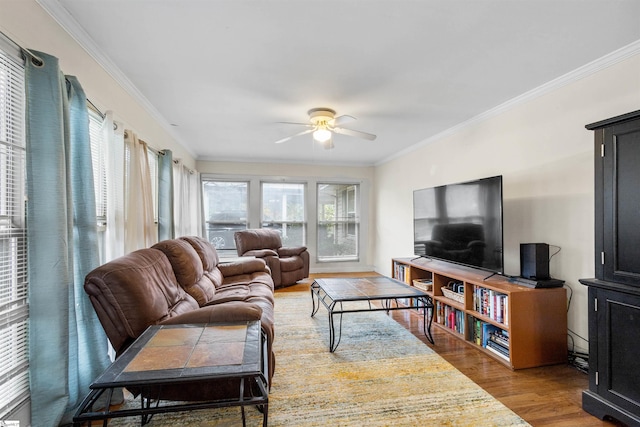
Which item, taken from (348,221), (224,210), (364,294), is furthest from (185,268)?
(348,221)

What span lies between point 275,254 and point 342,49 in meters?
3.86

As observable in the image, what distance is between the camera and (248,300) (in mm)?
2688

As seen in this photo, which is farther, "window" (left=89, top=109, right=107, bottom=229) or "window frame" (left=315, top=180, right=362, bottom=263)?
"window frame" (left=315, top=180, right=362, bottom=263)

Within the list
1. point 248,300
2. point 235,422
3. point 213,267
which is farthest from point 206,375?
point 213,267

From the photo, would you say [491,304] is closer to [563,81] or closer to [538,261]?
[538,261]

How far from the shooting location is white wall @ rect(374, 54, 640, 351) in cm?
240

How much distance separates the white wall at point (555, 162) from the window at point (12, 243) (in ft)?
12.5

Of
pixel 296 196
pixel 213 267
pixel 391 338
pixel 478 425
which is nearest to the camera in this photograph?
pixel 478 425

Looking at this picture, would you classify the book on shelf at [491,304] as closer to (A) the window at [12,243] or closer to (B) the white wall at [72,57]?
(A) the window at [12,243]

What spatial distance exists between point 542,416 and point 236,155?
5.61 meters

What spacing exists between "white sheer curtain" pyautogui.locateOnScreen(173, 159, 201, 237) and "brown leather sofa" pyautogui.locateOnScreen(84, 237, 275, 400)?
5.97ft

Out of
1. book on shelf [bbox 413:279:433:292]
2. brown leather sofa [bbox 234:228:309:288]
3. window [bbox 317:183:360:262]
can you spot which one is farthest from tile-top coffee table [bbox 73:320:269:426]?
window [bbox 317:183:360:262]

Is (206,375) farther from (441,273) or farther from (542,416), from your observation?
(441,273)

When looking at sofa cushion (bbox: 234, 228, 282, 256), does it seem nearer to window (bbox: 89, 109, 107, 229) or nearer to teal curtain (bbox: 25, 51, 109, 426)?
window (bbox: 89, 109, 107, 229)
